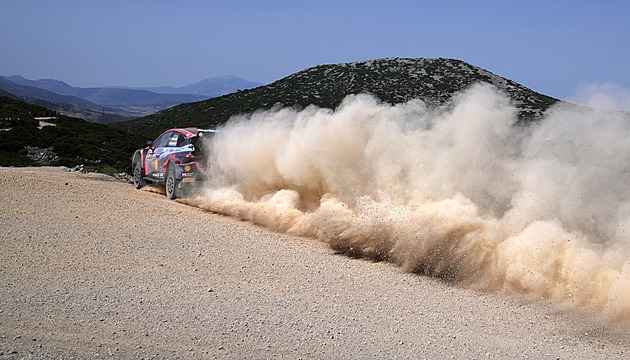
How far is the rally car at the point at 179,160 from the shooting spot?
12.4m

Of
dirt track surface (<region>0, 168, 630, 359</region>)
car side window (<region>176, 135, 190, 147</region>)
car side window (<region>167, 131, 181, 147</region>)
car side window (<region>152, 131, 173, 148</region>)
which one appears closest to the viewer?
dirt track surface (<region>0, 168, 630, 359</region>)

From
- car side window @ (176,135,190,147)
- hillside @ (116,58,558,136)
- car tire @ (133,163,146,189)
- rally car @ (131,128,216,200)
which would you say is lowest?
car tire @ (133,163,146,189)

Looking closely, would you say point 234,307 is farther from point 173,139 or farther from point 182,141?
point 173,139

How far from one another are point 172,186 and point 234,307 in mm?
7951

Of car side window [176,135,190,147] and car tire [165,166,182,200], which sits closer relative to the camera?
car tire [165,166,182,200]

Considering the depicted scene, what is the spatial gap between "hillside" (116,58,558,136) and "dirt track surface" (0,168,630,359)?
47.9 m

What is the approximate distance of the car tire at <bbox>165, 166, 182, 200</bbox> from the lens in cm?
1262

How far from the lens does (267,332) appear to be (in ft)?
15.8

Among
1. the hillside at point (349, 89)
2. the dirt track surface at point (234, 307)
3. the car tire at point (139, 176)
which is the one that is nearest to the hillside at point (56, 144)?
the car tire at point (139, 176)

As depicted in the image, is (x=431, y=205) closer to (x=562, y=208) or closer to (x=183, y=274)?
(x=562, y=208)

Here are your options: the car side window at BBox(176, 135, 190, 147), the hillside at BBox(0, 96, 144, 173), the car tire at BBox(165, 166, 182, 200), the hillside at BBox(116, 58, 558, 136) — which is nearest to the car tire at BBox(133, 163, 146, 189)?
the car tire at BBox(165, 166, 182, 200)

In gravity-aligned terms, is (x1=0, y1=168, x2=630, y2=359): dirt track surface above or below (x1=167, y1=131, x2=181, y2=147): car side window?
below

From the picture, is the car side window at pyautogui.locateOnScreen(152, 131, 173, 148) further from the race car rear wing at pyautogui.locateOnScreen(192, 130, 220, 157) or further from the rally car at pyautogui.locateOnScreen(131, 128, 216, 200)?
the race car rear wing at pyautogui.locateOnScreen(192, 130, 220, 157)

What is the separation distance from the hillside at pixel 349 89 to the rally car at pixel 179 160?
41225 mm
